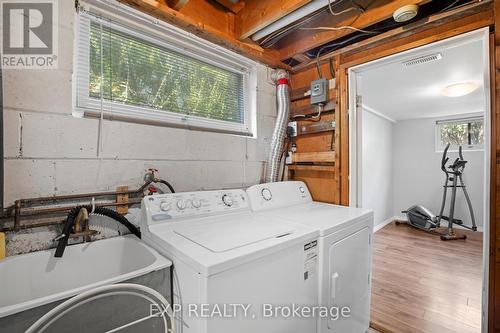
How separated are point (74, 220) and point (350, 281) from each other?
158 centimetres

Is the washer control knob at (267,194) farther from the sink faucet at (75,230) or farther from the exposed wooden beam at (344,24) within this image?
the exposed wooden beam at (344,24)

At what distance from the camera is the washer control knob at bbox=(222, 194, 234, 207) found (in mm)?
1534

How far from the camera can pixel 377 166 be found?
175 inches

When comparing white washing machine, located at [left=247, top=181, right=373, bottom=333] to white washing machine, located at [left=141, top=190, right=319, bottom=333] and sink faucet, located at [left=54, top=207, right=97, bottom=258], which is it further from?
sink faucet, located at [left=54, top=207, right=97, bottom=258]

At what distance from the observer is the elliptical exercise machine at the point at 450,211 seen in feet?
13.0

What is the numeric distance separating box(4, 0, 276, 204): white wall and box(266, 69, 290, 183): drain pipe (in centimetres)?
70

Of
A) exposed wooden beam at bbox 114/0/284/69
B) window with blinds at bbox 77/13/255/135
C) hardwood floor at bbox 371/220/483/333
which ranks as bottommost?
hardwood floor at bbox 371/220/483/333

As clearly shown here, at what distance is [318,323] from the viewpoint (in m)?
1.23

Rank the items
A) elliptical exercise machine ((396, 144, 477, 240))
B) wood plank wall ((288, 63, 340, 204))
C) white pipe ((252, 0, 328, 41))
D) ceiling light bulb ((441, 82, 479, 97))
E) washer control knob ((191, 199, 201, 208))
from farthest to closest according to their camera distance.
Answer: elliptical exercise machine ((396, 144, 477, 240)) < ceiling light bulb ((441, 82, 479, 97)) < wood plank wall ((288, 63, 340, 204)) < white pipe ((252, 0, 328, 41)) < washer control knob ((191, 199, 201, 208))

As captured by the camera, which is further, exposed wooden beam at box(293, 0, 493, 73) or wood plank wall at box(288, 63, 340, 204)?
wood plank wall at box(288, 63, 340, 204)

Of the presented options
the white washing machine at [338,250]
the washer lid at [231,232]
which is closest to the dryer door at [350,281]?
the white washing machine at [338,250]

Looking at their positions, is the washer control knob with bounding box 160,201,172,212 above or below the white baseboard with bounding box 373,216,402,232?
above

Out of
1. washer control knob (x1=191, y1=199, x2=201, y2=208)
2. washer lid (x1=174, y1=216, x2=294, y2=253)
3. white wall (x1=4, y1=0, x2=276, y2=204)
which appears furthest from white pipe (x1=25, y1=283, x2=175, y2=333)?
white wall (x1=4, y1=0, x2=276, y2=204)

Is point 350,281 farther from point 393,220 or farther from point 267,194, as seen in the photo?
point 393,220
